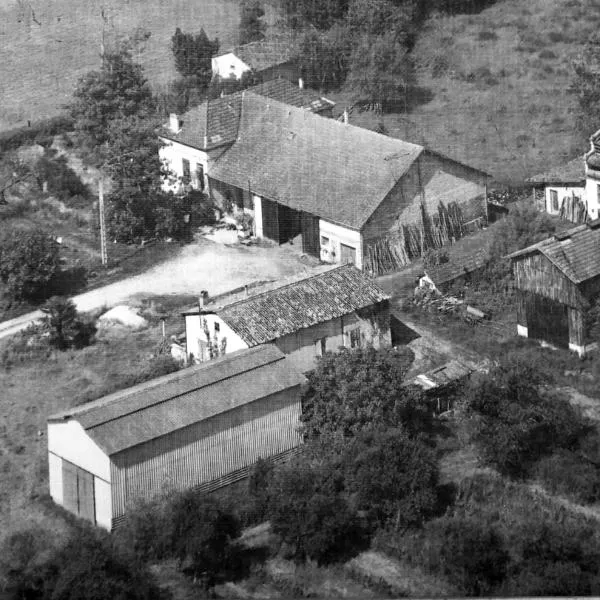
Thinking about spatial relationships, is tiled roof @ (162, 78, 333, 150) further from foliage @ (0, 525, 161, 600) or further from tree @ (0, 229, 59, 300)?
foliage @ (0, 525, 161, 600)

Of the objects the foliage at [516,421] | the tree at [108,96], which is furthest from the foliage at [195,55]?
the foliage at [516,421]

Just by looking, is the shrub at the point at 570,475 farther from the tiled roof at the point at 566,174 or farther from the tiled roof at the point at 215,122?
the tiled roof at the point at 215,122

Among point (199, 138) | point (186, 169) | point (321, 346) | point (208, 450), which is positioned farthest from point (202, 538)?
point (186, 169)

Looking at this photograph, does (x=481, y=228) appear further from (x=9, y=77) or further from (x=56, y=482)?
(x=9, y=77)

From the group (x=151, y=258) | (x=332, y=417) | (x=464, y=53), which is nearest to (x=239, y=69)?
(x=464, y=53)

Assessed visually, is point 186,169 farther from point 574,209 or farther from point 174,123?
point 574,209
